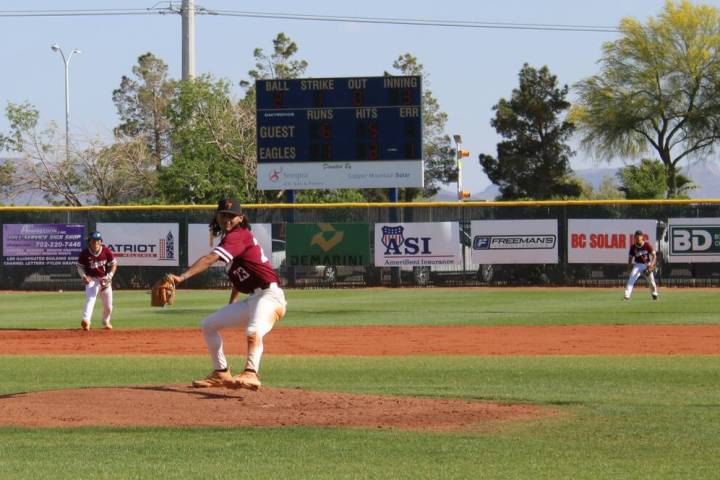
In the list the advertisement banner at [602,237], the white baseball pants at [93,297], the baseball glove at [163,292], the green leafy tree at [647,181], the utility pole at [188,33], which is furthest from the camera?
the green leafy tree at [647,181]

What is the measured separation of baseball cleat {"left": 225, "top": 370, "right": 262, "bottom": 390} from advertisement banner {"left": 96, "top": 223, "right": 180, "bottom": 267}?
75.9ft

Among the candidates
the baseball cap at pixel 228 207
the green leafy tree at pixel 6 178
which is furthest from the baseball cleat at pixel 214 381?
the green leafy tree at pixel 6 178

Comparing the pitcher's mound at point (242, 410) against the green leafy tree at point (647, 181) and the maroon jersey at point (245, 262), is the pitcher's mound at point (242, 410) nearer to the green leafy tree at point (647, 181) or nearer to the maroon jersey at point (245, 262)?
the maroon jersey at point (245, 262)

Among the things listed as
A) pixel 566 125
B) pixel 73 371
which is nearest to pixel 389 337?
pixel 73 371

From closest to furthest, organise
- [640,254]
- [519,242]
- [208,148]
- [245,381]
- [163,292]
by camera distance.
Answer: [163,292], [245,381], [640,254], [519,242], [208,148]

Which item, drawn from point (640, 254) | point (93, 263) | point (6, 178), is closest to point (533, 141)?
point (6, 178)

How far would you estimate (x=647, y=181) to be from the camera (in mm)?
53125

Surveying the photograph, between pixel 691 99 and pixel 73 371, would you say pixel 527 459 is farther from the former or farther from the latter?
pixel 691 99

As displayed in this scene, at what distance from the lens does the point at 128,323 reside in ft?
72.9

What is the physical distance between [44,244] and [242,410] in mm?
25013

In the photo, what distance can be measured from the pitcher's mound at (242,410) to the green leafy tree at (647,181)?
139 ft

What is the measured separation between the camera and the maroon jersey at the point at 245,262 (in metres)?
10.2

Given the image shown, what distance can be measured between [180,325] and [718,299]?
42.2ft

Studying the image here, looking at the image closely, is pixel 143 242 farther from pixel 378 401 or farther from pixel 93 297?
pixel 378 401
